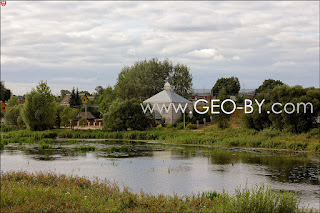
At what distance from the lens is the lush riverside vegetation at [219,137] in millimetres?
37375

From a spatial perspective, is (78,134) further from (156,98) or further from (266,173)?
(266,173)

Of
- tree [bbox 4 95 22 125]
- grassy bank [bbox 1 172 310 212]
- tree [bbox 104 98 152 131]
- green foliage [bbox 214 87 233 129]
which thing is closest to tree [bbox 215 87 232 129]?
green foliage [bbox 214 87 233 129]

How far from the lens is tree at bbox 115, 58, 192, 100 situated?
241 ft

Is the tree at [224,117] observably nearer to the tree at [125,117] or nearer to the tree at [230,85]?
the tree at [125,117]

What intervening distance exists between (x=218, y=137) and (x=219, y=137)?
0.12m

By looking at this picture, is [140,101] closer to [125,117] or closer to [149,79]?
[125,117]

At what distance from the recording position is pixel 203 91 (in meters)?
81.2

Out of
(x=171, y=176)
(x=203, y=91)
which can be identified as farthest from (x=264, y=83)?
(x=171, y=176)

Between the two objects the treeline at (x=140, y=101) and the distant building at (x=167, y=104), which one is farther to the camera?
the distant building at (x=167, y=104)

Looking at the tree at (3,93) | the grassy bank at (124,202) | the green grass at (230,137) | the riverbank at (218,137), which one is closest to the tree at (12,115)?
the riverbank at (218,137)

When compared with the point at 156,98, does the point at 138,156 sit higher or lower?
lower

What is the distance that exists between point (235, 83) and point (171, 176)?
67391mm

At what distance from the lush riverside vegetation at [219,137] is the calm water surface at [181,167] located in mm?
2717

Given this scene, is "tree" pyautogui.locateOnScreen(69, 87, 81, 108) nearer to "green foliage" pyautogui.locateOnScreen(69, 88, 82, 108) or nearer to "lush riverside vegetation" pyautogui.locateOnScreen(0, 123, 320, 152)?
"green foliage" pyautogui.locateOnScreen(69, 88, 82, 108)
